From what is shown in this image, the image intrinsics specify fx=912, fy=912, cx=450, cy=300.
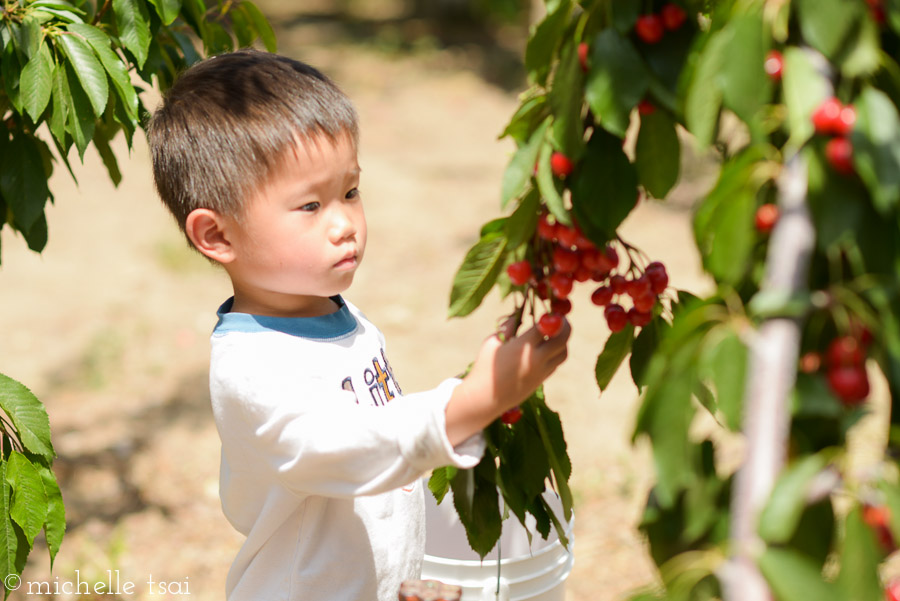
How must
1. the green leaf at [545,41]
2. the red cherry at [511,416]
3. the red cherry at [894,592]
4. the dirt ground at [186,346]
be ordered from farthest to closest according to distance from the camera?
1. the dirt ground at [186,346]
2. the red cherry at [511,416]
3. the green leaf at [545,41]
4. the red cherry at [894,592]

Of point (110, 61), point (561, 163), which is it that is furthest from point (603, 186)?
point (110, 61)

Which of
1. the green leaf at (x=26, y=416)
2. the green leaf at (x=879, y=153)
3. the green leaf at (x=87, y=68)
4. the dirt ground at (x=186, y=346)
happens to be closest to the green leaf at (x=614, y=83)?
the green leaf at (x=879, y=153)

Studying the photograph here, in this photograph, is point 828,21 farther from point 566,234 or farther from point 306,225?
point 306,225

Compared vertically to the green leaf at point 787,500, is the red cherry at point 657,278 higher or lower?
lower

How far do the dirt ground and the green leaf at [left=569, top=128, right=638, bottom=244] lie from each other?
49 cm

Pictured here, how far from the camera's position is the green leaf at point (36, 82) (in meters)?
1.41

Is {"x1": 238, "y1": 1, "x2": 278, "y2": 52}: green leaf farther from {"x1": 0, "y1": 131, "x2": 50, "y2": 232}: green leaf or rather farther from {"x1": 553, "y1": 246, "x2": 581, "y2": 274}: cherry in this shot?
{"x1": 553, "y1": 246, "x2": 581, "y2": 274}: cherry

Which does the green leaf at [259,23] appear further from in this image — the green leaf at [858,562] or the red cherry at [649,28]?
the green leaf at [858,562]

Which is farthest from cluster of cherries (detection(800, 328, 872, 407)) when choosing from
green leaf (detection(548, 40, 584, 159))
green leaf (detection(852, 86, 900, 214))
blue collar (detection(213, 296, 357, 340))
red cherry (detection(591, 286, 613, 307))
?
blue collar (detection(213, 296, 357, 340))

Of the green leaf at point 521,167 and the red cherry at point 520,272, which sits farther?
the red cherry at point 520,272

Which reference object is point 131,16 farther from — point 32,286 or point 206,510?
point 32,286

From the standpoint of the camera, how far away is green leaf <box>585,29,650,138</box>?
35.4 inches

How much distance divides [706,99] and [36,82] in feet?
3.53

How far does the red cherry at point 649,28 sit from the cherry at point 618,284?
0.32m
